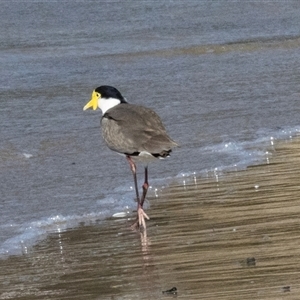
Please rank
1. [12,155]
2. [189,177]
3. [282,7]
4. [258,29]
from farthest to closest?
[282,7]
[258,29]
[12,155]
[189,177]

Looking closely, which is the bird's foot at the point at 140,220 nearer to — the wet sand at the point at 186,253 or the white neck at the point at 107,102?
the wet sand at the point at 186,253

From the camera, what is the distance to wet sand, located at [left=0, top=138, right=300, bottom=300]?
16.6 ft

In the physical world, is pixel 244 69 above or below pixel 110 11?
below

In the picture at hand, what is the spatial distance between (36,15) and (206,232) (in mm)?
9204

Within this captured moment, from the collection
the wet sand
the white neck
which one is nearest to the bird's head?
the white neck

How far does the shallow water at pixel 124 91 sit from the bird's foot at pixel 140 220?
233 mm

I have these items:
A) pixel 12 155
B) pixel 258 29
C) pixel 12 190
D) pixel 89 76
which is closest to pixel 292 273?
pixel 12 190

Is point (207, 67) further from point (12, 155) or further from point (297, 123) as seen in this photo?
point (12, 155)

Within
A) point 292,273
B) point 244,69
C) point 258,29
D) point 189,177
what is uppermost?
point 258,29

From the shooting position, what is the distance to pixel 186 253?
18.6 ft

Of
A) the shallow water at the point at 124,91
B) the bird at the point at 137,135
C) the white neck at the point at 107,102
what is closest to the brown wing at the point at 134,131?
the bird at the point at 137,135

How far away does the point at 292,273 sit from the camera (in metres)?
5.11

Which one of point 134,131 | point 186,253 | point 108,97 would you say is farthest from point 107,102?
point 186,253

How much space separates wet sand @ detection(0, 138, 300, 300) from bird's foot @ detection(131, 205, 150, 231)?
0.05m
